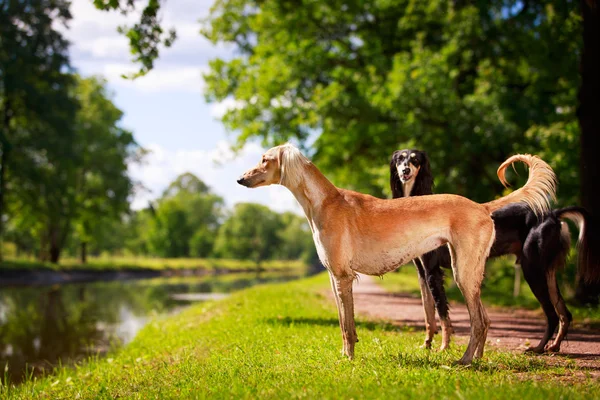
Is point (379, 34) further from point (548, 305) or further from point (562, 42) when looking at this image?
point (548, 305)

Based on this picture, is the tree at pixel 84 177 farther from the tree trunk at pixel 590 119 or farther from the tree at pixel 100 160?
the tree trunk at pixel 590 119

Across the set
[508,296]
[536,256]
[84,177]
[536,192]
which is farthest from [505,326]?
[84,177]

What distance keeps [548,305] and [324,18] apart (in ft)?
59.3

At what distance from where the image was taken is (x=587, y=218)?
7.51m

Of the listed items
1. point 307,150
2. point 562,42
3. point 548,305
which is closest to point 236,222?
point 307,150

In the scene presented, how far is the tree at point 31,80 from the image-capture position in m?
33.3

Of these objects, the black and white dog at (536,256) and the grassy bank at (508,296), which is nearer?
the black and white dog at (536,256)

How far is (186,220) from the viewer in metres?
97.6

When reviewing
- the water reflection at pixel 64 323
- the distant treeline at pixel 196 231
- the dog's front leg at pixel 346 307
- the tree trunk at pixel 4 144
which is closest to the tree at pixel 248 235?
the distant treeline at pixel 196 231

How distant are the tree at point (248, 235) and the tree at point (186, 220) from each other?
3156mm

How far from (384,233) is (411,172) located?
1722mm

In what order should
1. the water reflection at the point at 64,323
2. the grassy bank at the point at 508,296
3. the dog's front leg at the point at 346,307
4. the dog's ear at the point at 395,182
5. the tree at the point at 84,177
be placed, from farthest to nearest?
1. the tree at the point at 84,177
2. the water reflection at the point at 64,323
3. the grassy bank at the point at 508,296
4. the dog's ear at the point at 395,182
5. the dog's front leg at the point at 346,307

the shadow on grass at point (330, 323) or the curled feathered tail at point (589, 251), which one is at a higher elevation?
the curled feathered tail at point (589, 251)

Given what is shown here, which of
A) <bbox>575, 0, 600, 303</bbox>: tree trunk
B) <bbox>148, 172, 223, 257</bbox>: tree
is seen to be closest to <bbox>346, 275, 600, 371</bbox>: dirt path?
<bbox>575, 0, 600, 303</bbox>: tree trunk
